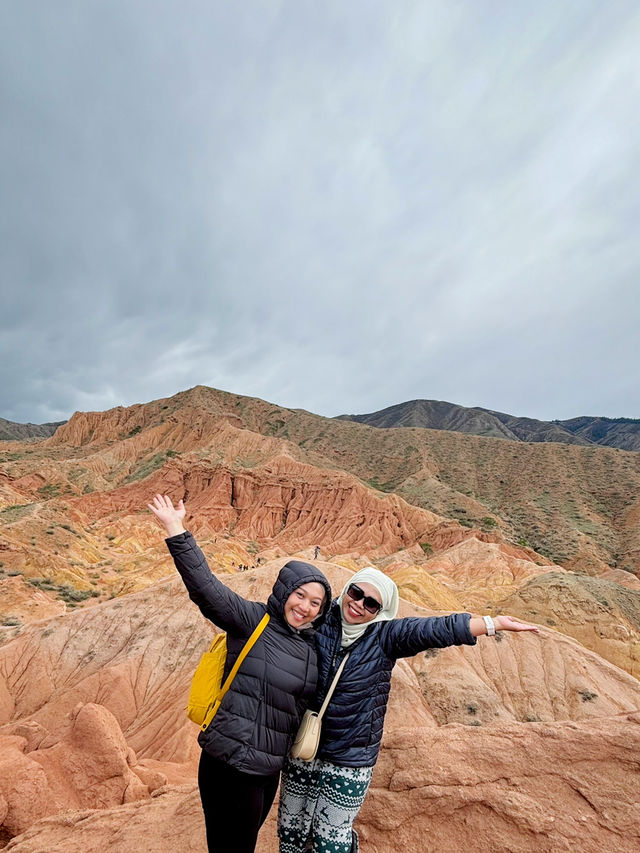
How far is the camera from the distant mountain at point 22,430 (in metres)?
143

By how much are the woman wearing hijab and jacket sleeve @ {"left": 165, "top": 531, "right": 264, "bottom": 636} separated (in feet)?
1.98

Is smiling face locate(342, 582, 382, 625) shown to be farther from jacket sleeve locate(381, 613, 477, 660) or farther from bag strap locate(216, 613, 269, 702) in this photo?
bag strap locate(216, 613, 269, 702)

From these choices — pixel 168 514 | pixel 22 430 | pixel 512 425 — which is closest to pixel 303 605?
pixel 168 514

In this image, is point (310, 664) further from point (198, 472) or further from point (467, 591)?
point (198, 472)

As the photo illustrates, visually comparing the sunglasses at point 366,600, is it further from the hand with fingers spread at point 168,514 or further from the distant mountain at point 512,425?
the distant mountain at point 512,425

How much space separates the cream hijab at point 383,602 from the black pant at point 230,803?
0.92 m

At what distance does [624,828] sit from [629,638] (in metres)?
23.9

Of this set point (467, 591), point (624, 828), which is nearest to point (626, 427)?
point (467, 591)

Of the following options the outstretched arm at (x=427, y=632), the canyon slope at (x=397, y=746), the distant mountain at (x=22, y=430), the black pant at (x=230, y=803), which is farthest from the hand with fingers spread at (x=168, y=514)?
the distant mountain at (x=22, y=430)

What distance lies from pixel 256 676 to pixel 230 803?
0.77m

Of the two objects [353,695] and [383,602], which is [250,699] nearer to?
[353,695]

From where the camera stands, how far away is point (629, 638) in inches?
839

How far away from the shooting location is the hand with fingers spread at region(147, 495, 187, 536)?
2.93 m

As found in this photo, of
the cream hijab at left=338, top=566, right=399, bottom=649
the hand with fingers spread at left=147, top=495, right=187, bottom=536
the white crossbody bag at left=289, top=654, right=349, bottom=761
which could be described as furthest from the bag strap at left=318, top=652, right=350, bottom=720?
the hand with fingers spread at left=147, top=495, right=187, bottom=536
